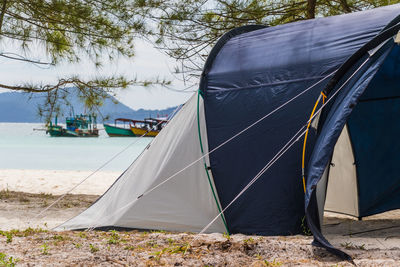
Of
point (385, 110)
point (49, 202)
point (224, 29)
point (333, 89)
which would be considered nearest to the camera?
point (333, 89)

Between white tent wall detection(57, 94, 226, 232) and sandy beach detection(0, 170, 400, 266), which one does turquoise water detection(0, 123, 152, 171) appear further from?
sandy beach detection(0, 170, 400, 266)

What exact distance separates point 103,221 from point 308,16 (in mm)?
4376

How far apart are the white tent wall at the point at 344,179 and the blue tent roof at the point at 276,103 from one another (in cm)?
99

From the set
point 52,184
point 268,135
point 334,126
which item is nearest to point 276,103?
point 268,135

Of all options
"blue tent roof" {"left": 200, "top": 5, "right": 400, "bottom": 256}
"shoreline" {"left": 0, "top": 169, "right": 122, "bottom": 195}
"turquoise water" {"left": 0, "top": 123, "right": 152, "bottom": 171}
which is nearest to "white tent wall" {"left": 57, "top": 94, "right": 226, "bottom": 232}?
"blue tent roof" {"left": 200, "top": 5, "right": 400, "bottom": 256}

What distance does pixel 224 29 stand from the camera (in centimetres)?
728

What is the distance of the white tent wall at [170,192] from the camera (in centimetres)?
433

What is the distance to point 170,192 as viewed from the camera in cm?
441

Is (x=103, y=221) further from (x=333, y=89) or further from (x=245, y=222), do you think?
(x=333, y=89)

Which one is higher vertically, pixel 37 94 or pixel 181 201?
pixel 37 94

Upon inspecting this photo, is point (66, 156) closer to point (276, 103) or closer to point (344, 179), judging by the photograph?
point (344, 179)

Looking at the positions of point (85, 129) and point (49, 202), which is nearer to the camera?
point (49, 202)

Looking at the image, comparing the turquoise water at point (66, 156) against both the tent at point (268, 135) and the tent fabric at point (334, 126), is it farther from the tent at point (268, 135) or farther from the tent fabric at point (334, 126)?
the tent fabric at point (334, 126)

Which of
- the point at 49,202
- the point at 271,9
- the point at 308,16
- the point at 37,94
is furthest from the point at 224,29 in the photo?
the point at 49,202
